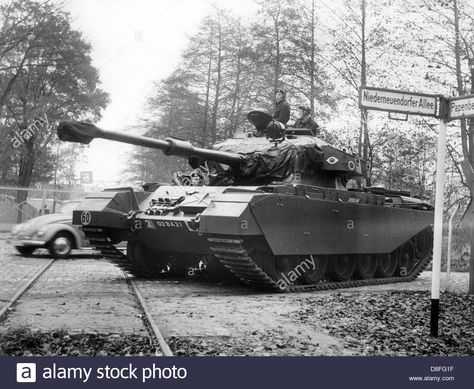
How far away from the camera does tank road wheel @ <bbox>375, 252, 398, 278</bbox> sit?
14366 mm

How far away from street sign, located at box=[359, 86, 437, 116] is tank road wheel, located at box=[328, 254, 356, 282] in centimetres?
649

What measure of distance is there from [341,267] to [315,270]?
111cm

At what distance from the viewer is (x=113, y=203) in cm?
1177

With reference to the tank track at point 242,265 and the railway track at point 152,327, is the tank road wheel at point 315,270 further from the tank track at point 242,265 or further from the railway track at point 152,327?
the railway track at point 152,327

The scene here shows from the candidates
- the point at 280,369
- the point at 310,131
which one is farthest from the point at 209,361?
the point at 310,131

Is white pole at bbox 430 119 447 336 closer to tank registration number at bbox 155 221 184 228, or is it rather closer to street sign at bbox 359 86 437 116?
street sign at bbox 359 86 437 116

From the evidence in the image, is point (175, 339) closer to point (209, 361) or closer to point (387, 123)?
point (209, 361)

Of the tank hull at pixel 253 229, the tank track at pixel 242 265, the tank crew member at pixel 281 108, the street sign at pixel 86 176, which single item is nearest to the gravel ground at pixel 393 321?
the tank track at pixel 242 265

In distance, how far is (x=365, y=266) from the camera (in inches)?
542

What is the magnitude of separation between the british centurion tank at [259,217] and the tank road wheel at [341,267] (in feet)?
0.07

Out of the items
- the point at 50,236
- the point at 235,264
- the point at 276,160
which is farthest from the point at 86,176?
the point at 235,264

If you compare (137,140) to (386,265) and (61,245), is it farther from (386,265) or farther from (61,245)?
(61,245)

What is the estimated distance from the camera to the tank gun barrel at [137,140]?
27.9 ft

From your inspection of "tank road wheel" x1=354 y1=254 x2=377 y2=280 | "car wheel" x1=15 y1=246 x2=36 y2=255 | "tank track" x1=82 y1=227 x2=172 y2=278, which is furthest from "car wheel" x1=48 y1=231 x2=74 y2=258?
"tank road wheel" x1=354 y1=254 x2=377 y2=280
